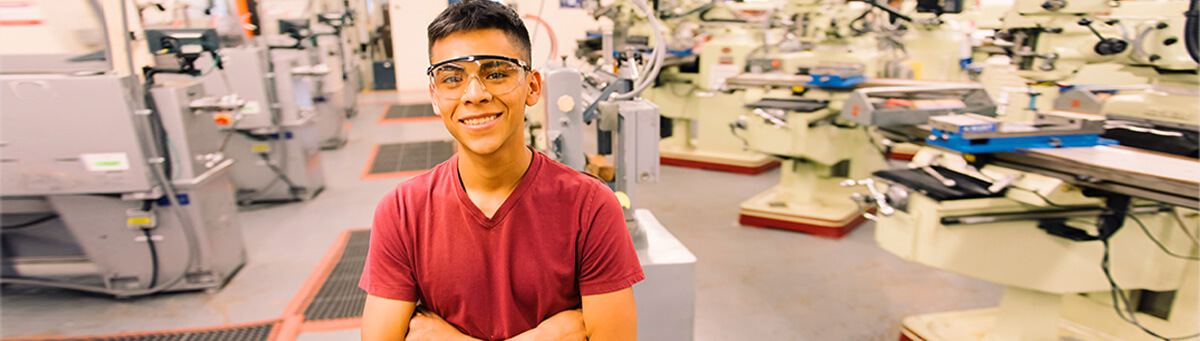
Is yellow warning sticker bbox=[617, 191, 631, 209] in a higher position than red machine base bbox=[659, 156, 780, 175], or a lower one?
higher

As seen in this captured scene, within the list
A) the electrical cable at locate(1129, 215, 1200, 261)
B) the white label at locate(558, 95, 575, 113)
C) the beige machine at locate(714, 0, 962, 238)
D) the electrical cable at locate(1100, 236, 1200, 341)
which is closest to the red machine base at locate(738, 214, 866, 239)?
the beige machine at locate(714, 0, 962, 238)

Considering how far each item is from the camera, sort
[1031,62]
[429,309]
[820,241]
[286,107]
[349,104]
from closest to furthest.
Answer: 1. [429,309]
2. [1031,62]
3. [820,241]
4. [286,107]
5. [349,104]

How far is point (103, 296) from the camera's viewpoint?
3029 millimetres

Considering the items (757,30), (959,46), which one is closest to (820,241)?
(757,30)

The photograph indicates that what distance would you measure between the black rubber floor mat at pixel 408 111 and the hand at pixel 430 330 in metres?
7.11

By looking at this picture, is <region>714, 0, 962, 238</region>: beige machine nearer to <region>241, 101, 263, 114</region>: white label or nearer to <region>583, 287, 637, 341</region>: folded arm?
<region>583, 287, 637, 341</region>: folded arm

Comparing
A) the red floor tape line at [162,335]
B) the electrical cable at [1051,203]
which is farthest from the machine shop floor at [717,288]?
the electrical cable at [1051,203]

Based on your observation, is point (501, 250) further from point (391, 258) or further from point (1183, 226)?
point (1183, 226)

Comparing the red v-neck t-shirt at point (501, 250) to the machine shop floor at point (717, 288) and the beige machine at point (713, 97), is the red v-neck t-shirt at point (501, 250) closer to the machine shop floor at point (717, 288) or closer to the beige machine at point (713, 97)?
the machine shop floor at point (717, 288)

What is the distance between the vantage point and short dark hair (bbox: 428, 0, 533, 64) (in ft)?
3.27

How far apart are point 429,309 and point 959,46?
21.7ft

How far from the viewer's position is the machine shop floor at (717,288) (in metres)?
2.79

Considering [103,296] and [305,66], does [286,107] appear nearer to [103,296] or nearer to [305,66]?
[305,66]

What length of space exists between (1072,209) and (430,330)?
7.05 feet
